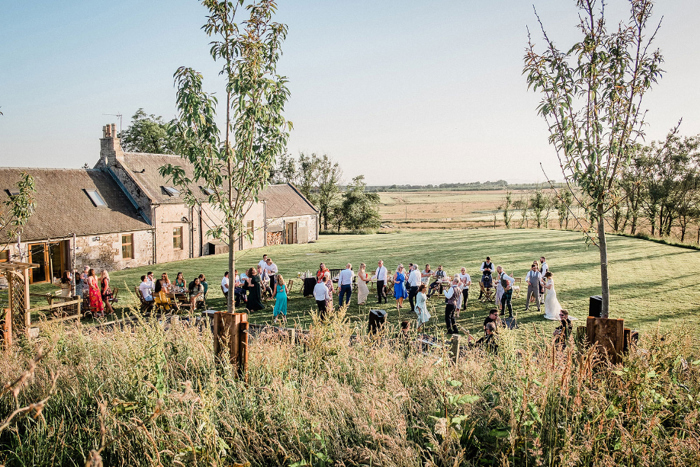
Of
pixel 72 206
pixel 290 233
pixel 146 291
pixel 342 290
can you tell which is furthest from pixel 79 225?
pixel 290 233

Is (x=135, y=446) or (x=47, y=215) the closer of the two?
(x=135, y=446)

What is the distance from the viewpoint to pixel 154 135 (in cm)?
4566

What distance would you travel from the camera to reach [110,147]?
28.8 meters

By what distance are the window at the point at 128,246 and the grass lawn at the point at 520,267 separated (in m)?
1.84

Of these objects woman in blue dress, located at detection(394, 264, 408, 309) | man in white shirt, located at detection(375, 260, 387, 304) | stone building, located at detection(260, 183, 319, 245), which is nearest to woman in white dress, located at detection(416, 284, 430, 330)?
woman in blue dress, located at detection(394, 264, 408, 309)

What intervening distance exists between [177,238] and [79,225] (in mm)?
6386

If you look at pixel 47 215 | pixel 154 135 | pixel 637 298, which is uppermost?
pixel 154 135

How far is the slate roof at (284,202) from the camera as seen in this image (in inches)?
1565

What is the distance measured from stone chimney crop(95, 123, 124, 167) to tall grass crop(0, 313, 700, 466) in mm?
26400

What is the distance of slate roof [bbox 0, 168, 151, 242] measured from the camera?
75.3 ft

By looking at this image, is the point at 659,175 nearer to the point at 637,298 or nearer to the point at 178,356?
the point at 637,298

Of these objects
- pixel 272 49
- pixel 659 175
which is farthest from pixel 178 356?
pixel 659 175

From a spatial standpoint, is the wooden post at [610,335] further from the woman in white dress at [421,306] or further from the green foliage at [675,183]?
the green foliage at [675,183]

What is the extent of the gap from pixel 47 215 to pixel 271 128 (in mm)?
21407
